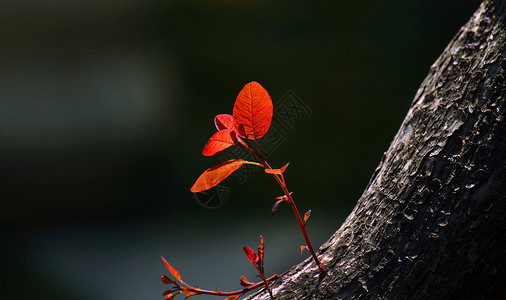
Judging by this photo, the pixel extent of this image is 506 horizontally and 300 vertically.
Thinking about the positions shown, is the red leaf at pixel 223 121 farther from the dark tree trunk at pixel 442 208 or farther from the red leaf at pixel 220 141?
the dark tree trunk at pixel 442 208

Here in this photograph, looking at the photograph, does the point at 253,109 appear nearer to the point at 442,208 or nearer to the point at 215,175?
the point at 215,175

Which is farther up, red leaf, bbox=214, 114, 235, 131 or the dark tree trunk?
red leaf, bbox=214, 114, 235, 131

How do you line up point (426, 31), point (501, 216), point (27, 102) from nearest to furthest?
point (501, 216) < point (27, 102) < point (426, 31)

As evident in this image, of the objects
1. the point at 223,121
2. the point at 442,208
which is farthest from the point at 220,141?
the point at 442,208

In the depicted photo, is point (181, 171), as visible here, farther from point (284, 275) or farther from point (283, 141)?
point (284, 275)

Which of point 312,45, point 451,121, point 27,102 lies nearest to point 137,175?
point 27,102

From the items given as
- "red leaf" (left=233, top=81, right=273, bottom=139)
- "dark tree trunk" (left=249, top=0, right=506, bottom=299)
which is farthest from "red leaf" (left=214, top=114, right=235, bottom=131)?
"dark tree trunk" (left=249, top=0, right=506, bottom=299)

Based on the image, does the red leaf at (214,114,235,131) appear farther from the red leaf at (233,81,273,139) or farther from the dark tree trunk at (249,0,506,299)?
the dark tree trunk at (249,0,506,299)
